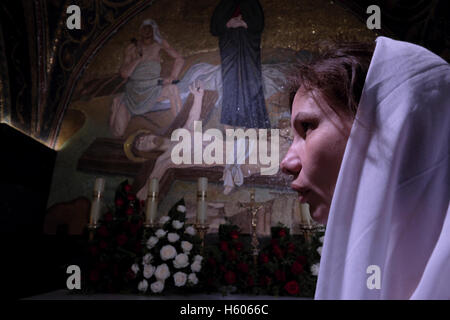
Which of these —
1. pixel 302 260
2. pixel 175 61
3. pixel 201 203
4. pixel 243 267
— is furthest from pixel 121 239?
pixel 175 61

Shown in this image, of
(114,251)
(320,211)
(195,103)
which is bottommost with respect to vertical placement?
(114,251)

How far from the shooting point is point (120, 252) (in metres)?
2.82

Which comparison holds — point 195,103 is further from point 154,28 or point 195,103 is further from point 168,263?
point 168,263

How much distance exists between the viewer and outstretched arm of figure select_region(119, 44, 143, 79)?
19.4 ft

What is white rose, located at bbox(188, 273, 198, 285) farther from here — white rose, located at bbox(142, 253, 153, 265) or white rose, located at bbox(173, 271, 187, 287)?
white rose, located at bbox(142, 253, 153, 265)

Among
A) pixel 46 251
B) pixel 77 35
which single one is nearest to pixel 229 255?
pixel 46 251

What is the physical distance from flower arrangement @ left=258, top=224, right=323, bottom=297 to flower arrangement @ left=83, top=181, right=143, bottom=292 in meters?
1.23

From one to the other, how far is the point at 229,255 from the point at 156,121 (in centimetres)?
336

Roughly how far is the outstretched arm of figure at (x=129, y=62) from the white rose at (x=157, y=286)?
442cm

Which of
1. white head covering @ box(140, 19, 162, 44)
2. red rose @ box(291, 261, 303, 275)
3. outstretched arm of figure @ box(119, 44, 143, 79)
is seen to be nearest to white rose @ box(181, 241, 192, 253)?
red rose @ box(291, 261, 303, 275)

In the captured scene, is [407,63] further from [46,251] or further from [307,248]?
[46,251]

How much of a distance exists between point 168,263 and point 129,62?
4.48 m

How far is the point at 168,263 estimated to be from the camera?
9.04 ft

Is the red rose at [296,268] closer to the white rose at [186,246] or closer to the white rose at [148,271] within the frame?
the white rose at [186,246]
